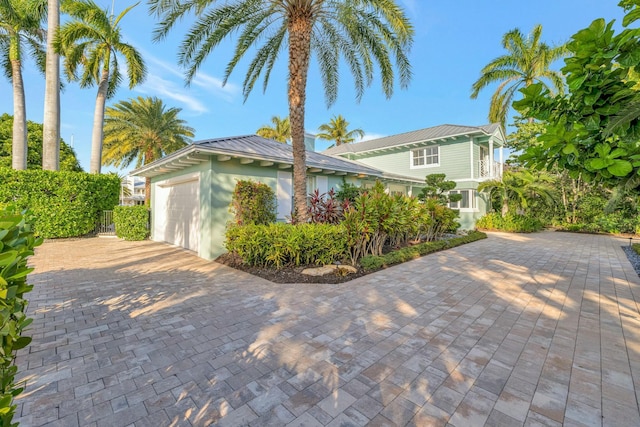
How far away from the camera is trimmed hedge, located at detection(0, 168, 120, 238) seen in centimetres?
1114

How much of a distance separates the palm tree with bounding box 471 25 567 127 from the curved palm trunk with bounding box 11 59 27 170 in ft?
85.6

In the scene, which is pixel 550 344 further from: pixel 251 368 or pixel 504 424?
pixel 251 368

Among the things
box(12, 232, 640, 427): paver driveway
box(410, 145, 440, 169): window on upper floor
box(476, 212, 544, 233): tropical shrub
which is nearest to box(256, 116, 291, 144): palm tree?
box(410, 145, 440, 169): window on upper floor

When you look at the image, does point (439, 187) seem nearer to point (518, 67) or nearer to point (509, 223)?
point (509, 223)

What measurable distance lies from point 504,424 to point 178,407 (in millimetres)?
2671

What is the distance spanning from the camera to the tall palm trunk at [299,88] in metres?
7.60

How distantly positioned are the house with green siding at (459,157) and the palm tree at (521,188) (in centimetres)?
118

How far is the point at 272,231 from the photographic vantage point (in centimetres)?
691

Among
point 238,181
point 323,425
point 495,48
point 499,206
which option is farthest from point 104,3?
point 499,206

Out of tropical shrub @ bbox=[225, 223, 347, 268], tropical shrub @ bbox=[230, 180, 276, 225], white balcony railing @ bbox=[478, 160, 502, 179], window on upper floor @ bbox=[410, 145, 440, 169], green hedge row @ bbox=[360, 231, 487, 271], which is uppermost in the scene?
window on upper floor @ bbox=[410, 145, 440, 169]

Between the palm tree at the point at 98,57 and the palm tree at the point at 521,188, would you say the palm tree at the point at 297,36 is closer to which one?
the palm tree at the point at 98,57

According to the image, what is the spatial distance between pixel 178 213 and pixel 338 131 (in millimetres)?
25499

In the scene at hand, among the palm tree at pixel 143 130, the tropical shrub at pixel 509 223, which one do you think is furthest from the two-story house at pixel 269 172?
the palm tree at pixel 143 130

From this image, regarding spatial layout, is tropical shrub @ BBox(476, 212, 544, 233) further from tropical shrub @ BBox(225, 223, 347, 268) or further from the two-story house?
tropical shrub @ BBox(225, 223, 347, 268)
